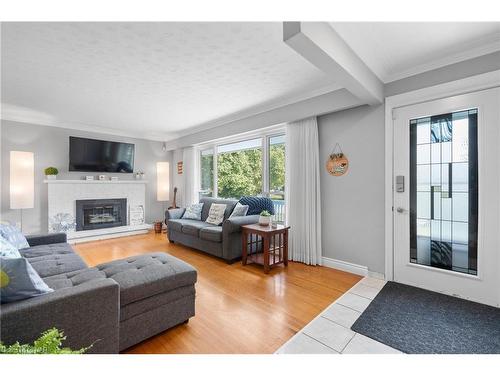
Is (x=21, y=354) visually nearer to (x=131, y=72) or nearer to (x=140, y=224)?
(x=131, y=72)

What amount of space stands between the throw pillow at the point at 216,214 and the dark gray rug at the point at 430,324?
2494 millimetres

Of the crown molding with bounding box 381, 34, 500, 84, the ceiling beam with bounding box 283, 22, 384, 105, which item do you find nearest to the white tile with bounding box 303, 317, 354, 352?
the ceiling beam with bounding box 283, 22, 384, 105

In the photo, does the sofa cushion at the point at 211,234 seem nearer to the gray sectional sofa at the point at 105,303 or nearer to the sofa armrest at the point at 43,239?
the gray sectional sofa at the point at 105,303

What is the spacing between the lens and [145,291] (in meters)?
1.66

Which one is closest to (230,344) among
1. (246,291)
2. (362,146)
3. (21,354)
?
(246,291)

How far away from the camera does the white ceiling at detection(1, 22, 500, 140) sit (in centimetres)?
193

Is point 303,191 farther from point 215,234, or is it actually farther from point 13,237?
point 13,237

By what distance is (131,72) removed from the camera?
262 cm

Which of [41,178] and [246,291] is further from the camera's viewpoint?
[41,178]

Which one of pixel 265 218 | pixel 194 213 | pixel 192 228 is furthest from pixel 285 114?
pixel 194 213

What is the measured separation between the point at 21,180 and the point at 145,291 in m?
4.08

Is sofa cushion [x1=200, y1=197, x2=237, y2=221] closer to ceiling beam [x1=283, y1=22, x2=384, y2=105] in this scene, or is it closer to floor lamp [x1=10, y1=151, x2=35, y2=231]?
ceiling beam [x1=283, y1=22, x2=384, y2=105]
